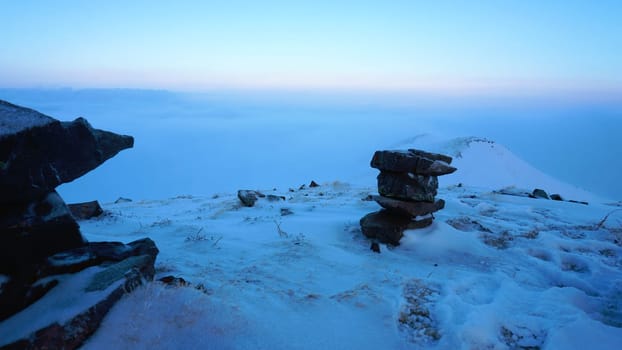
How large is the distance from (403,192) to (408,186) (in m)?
0.12

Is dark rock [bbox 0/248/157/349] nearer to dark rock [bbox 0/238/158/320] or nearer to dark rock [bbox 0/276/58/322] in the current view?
dark rock [bbox 0/238/158/320]

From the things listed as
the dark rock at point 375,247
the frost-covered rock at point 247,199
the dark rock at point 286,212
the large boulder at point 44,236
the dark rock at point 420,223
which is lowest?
the frost-covered rock at point 247,199

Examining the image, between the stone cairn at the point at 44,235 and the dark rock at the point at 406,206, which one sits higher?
the stone cairn at the point at 44,235

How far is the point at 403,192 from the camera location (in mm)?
5859

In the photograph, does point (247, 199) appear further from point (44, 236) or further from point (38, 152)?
point (38, 152)

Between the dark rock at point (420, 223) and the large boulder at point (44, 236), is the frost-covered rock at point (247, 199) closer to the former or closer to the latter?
the dark rock at point (420, 223)

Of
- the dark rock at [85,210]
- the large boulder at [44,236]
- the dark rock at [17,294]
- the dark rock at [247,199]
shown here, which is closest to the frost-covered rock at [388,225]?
the large boulder at [44,236]

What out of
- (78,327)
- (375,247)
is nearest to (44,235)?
(78,327)

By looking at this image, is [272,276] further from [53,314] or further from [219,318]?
[53,314]

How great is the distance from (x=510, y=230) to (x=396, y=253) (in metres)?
2.42

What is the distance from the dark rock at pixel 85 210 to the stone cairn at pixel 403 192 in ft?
18.5

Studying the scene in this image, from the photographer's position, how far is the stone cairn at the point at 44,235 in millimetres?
2729

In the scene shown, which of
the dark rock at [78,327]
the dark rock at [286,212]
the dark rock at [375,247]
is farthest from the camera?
the dark rock at [286,212]

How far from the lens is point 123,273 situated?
318cm
